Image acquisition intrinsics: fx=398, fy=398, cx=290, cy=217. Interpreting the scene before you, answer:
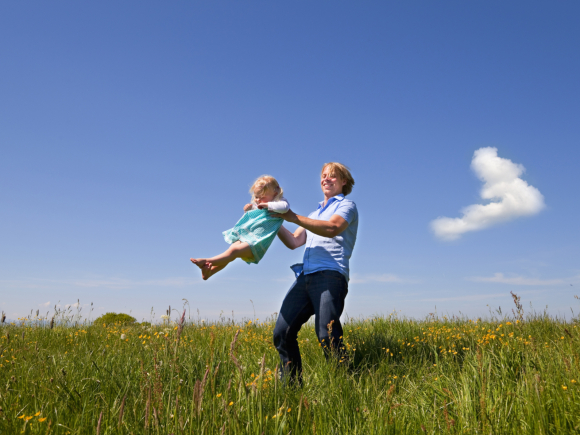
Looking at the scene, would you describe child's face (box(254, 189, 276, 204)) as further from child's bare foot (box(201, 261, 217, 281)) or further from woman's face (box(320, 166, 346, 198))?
child's bare foot (box(201, 261, 217, 281))

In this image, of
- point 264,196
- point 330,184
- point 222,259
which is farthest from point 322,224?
point 264,196

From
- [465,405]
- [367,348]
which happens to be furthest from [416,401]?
[367,348]

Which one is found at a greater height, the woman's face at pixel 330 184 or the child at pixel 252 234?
the woman's face at pixel 330 184

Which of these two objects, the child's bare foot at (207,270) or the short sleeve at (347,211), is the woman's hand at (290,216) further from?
the child's bare foot at (207,270)

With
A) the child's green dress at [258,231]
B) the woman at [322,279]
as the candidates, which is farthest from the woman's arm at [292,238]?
the woman at [322,279]

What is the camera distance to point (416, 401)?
3.38 meters

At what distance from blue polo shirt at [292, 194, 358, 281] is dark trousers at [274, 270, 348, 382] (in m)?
0.08

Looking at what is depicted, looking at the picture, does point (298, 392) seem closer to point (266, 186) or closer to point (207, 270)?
point (207, 270)

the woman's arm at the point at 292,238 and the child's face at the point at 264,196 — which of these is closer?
the woman's arm at the point at 292,238

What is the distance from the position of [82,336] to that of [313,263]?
4670 mm

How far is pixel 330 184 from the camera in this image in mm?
4625

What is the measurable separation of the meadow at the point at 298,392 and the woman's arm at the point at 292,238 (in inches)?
53.3

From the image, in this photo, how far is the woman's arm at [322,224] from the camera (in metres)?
3.95

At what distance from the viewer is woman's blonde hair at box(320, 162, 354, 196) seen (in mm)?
4652
